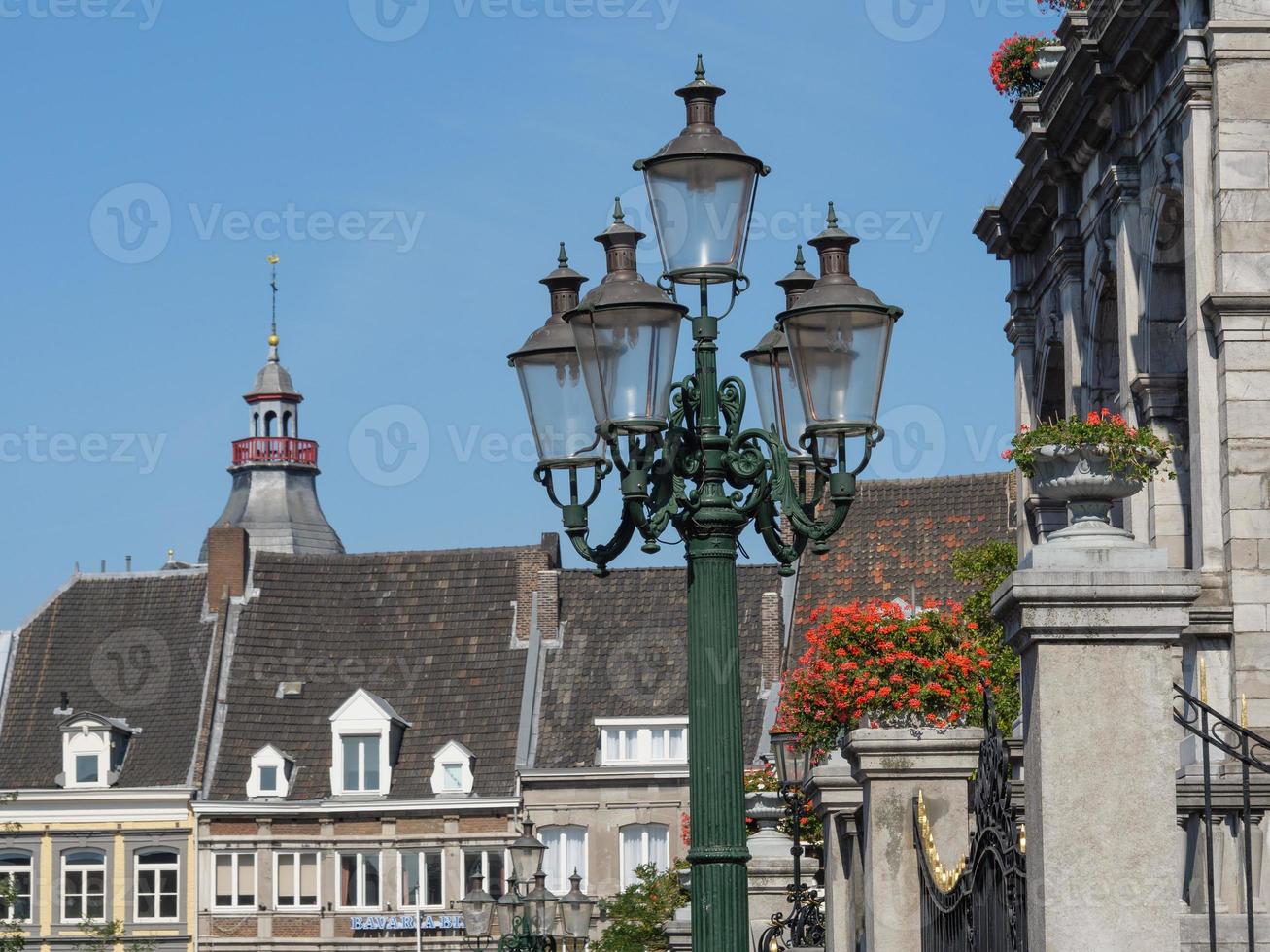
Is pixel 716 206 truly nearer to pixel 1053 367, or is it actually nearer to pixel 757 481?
pixel 757 481

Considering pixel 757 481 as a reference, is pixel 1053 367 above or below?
above

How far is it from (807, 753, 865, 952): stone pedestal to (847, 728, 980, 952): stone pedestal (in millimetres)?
1651

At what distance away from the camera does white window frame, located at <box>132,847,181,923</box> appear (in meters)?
60.3

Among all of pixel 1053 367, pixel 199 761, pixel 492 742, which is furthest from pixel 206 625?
pixel 1053 367

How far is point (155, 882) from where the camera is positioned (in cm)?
6053

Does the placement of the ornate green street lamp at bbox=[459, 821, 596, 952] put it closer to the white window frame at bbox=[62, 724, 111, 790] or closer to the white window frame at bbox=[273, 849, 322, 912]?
the white window frame at bbox=[273, 849, 322, 912]

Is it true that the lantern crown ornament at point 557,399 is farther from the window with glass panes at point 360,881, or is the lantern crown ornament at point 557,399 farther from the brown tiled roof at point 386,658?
the window with glass panes at point 360,881

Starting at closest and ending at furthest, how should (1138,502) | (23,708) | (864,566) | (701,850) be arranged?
(701,850)
(1138,502)
(864,566)
(23,708)

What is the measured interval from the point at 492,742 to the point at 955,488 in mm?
12873

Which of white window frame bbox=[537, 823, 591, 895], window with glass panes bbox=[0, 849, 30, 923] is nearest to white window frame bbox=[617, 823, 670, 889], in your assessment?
white window frame bbox=[537, 823, 591, 895]

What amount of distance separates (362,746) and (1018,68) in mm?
35348

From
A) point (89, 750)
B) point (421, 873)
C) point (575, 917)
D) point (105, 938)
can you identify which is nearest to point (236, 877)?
point (105, 938)

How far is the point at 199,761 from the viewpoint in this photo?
60.3 m

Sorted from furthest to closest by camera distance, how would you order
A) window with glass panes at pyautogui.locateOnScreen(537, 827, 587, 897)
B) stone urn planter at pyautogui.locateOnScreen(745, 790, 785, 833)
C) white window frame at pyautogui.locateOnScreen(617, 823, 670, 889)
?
window with glass panes at pyautogui.locateOnScreen(537, 827, 587, 897) < white window frame at pyautogui.locateOnScreen(617, 823, 670, 889) < stone urn planter at pyautogui.locateOnScreen(745, 790, 785, 833)
